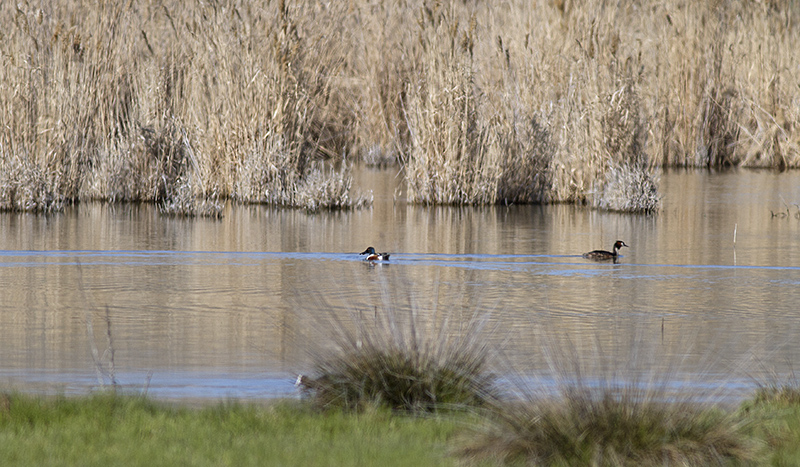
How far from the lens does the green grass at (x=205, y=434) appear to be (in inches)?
222

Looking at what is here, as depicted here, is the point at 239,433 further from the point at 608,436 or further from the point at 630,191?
the point at 630,191

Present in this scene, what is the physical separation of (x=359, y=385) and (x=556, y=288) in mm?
5758

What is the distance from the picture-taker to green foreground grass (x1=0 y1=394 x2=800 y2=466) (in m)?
5.66

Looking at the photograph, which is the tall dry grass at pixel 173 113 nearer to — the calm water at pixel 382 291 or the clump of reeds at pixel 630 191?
the calm water at pixel 382 291

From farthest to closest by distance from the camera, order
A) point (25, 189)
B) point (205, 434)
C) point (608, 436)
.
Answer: point (25, 189), point (205, 434), point (608, 436)

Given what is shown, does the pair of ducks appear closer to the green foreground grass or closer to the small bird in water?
the small bird in water

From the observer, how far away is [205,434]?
19.9 ft

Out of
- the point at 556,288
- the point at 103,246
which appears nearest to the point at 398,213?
the point at 103,246

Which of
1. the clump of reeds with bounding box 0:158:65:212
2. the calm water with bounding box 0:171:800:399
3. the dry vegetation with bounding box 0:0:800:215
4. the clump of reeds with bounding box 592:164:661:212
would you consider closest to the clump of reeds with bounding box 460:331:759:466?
the calm water with bounding box 0:171:800:399

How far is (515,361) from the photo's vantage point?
8.31 metres

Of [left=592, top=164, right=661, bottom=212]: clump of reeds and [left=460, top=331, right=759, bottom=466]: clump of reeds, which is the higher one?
[left=592, top=164, right=661, bottom=212]: clump of reeds

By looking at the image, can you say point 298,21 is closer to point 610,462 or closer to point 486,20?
point 486,20

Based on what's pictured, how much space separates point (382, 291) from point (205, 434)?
10.3 ft

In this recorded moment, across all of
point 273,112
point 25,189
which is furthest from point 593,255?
point 25,189
